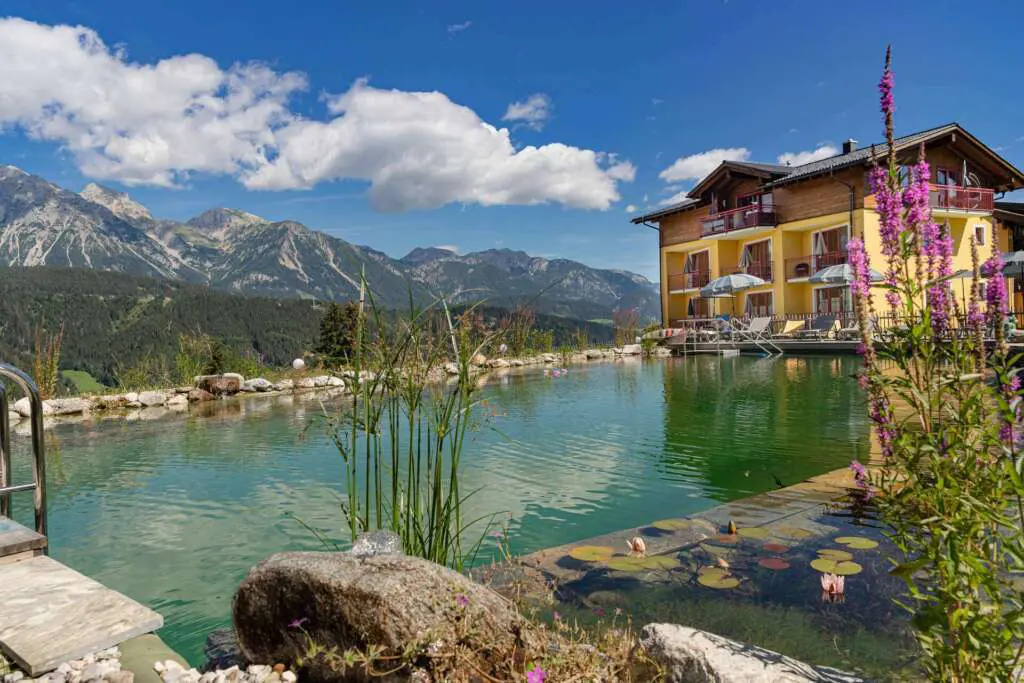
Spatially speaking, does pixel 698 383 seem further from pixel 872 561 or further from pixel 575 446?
pixel 872 561

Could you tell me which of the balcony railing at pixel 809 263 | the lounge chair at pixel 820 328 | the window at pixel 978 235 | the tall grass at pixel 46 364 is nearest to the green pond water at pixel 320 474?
the tall grass at pixel 46 364

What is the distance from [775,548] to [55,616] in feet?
8.93

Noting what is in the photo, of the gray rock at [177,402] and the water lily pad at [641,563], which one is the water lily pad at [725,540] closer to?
the water lily pad at [641,563]

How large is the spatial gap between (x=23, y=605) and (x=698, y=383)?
406 inches

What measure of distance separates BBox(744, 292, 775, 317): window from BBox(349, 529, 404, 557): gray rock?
74.6ft

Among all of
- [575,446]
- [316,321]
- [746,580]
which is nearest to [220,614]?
[746,580]

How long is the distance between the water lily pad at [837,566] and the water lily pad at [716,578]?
0.36 metres

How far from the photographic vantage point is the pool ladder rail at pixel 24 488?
7.84 feet

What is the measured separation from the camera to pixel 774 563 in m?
2.69

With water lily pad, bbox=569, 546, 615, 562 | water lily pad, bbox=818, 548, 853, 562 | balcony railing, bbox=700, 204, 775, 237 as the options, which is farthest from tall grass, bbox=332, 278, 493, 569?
balcony railing, bbox=700, 204, 775, 237

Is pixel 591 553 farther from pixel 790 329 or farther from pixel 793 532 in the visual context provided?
pixel 790 329

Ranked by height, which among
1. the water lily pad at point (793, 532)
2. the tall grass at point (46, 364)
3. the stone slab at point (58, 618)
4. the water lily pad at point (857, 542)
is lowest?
the water lily pad at point (793, 532)

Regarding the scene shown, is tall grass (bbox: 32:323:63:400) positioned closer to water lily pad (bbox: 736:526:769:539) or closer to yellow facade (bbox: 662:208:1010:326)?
water lily pad (bbox: 736:526:769:539)

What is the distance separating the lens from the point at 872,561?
261cm
